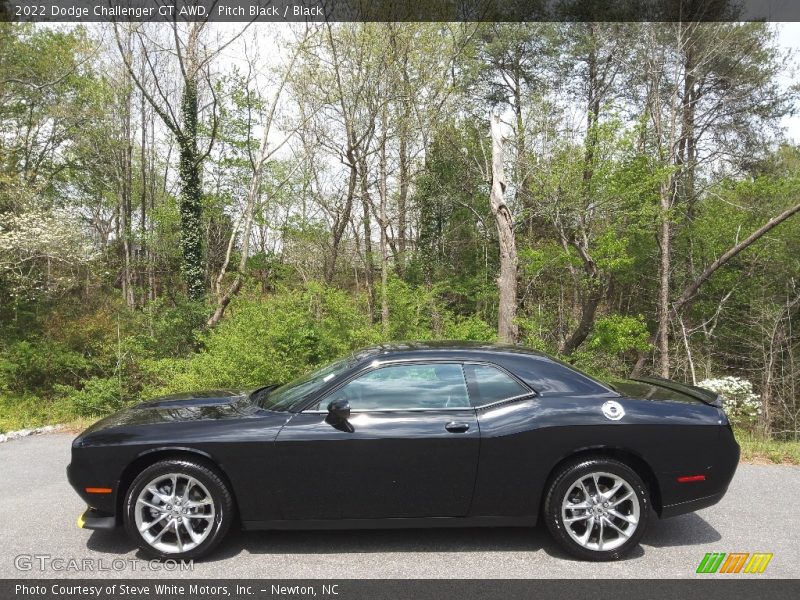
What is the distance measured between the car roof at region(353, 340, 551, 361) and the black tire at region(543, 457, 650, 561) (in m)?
0.83

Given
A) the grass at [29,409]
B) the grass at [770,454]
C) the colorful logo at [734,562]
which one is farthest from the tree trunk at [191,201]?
the colorful logo at [734,562]

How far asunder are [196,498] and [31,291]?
16002mm

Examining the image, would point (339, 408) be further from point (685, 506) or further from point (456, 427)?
point (685, 506)

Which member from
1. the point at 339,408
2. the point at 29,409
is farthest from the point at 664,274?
the point at 29,409

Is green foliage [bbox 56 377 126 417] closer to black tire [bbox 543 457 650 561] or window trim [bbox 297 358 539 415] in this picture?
window trim [bbox 297 358 539 415]

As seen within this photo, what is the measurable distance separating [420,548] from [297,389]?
56.0 inches

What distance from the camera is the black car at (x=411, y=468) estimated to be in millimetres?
3453

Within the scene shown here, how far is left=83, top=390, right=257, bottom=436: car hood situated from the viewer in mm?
3750

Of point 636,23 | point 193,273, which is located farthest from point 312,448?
point 636,23

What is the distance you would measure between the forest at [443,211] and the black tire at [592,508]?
6.20 meters

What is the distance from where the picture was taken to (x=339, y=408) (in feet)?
11.2

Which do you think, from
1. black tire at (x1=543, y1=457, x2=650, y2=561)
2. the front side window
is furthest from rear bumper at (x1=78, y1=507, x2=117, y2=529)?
black tire at (x1=543, y1=457, x2=650, y2=561)
